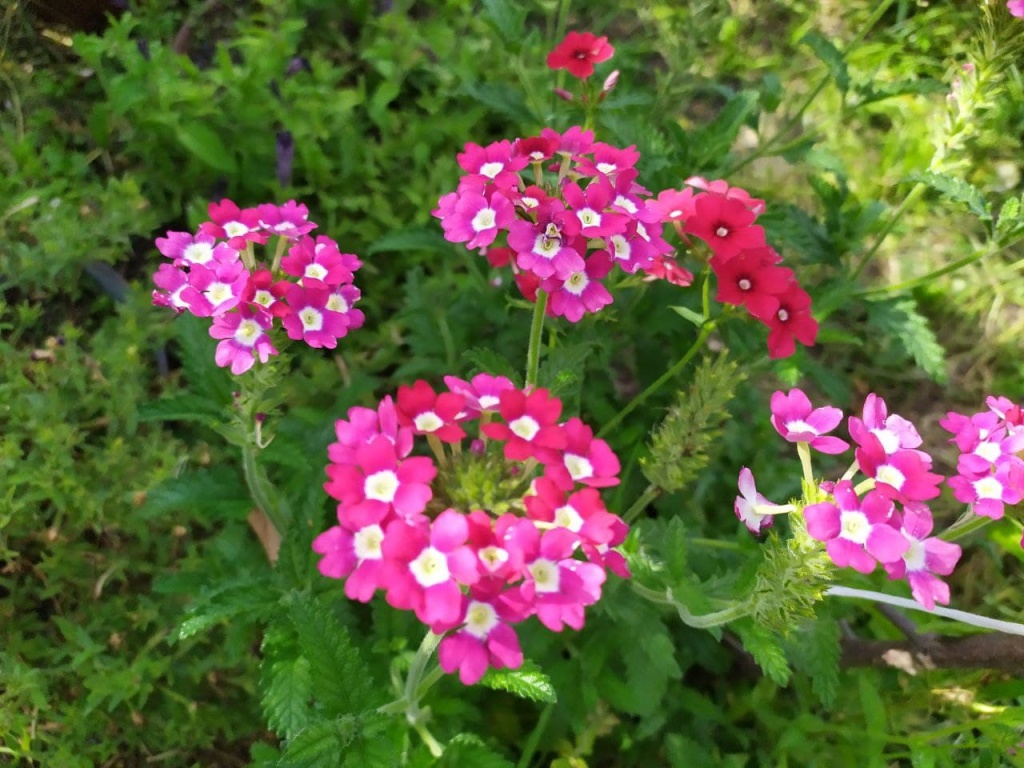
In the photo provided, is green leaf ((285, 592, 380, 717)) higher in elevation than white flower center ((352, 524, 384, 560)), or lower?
lower

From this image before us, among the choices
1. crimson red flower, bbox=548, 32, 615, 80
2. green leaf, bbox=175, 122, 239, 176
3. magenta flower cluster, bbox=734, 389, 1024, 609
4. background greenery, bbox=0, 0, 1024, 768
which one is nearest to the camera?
magenta flower cluster, bbox=734, 389, 1024, 609

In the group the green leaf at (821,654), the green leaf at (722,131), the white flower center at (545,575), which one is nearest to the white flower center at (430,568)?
the white flower center at (545,575)

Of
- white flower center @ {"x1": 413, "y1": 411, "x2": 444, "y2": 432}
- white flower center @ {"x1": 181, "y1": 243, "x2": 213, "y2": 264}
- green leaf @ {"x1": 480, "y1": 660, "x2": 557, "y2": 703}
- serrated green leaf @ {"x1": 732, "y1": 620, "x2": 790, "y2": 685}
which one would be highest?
white flower center @ {"x1": 413, "y1": 411, "x2": 444, "y2": 432}

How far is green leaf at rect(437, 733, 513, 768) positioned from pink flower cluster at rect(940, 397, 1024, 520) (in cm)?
111

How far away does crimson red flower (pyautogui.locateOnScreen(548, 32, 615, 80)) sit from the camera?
6.82 ft

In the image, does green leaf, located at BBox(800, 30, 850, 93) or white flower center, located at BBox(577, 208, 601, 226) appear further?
green leaf, located at BBox(800, 30, 850, 93)

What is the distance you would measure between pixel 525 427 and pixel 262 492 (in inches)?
36.4

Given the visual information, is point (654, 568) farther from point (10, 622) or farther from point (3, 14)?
point (3, 14)

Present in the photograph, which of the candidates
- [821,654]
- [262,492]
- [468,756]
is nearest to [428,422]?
[262,492]

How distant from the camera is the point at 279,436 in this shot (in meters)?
2.00

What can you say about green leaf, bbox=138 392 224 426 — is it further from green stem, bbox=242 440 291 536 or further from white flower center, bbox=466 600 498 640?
white flower center, bbox=466 600 498 640

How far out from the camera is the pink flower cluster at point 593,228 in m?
1.50

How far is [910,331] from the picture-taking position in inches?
89.3

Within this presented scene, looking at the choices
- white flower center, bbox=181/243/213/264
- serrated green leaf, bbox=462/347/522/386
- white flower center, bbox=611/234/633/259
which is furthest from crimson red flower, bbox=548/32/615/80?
white flower center, bbox=181/243/213/264
